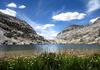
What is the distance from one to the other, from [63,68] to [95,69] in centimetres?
133

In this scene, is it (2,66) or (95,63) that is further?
(95,63)

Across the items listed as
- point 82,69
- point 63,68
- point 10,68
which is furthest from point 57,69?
point 10,68

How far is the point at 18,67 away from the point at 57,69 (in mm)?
1714

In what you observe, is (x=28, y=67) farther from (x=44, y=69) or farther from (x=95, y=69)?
(x=95, y=69)

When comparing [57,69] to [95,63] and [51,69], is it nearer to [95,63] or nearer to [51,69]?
[51,69]

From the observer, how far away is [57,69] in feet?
33.6

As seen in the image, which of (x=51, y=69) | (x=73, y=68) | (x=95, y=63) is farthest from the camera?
(x=95, y=63)

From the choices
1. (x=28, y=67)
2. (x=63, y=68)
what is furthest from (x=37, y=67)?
(x=63, y=68)

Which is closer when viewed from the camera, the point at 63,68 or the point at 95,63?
the point at 63,68

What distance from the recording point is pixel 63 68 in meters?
10.4

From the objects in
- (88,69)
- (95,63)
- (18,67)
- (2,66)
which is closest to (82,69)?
(88,69)

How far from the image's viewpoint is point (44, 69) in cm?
1009

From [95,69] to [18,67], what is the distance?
3.27 m

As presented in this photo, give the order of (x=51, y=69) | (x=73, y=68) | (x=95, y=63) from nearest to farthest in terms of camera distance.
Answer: (x=51, y=69)
(x=73, y=68)
(x=95, y=63)
